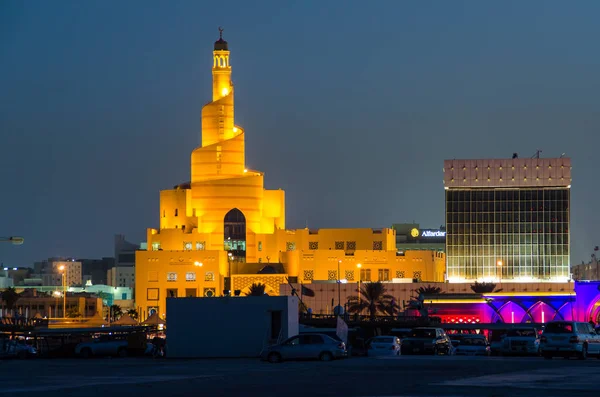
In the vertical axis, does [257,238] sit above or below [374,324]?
above

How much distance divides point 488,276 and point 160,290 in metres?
43.4

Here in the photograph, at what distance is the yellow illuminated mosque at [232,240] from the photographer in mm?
170250

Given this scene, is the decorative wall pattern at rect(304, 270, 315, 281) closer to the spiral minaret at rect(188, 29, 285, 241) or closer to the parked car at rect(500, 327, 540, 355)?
the spiral minaret at rect(188, 29, 285, 241)

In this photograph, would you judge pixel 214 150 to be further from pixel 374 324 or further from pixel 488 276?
pixel 374 324

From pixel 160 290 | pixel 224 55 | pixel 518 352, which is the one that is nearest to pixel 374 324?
pixel 518 352

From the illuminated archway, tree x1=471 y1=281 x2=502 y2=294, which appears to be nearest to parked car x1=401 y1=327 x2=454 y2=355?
tree x1=471 y1=281 x2=502 y2=294

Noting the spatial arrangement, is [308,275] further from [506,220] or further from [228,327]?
[228,327]

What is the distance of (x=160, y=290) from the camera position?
169m

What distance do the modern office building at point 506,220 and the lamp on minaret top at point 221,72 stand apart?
3106 centimetres

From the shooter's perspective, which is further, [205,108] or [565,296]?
[205,108]

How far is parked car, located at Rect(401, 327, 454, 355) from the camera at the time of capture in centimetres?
6431

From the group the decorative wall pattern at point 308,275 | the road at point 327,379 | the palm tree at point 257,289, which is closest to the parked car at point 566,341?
the road at point 327,379

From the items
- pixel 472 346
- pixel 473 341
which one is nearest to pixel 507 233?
pixel 473 341

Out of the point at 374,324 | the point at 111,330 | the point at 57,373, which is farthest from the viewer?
the point at 374,324
